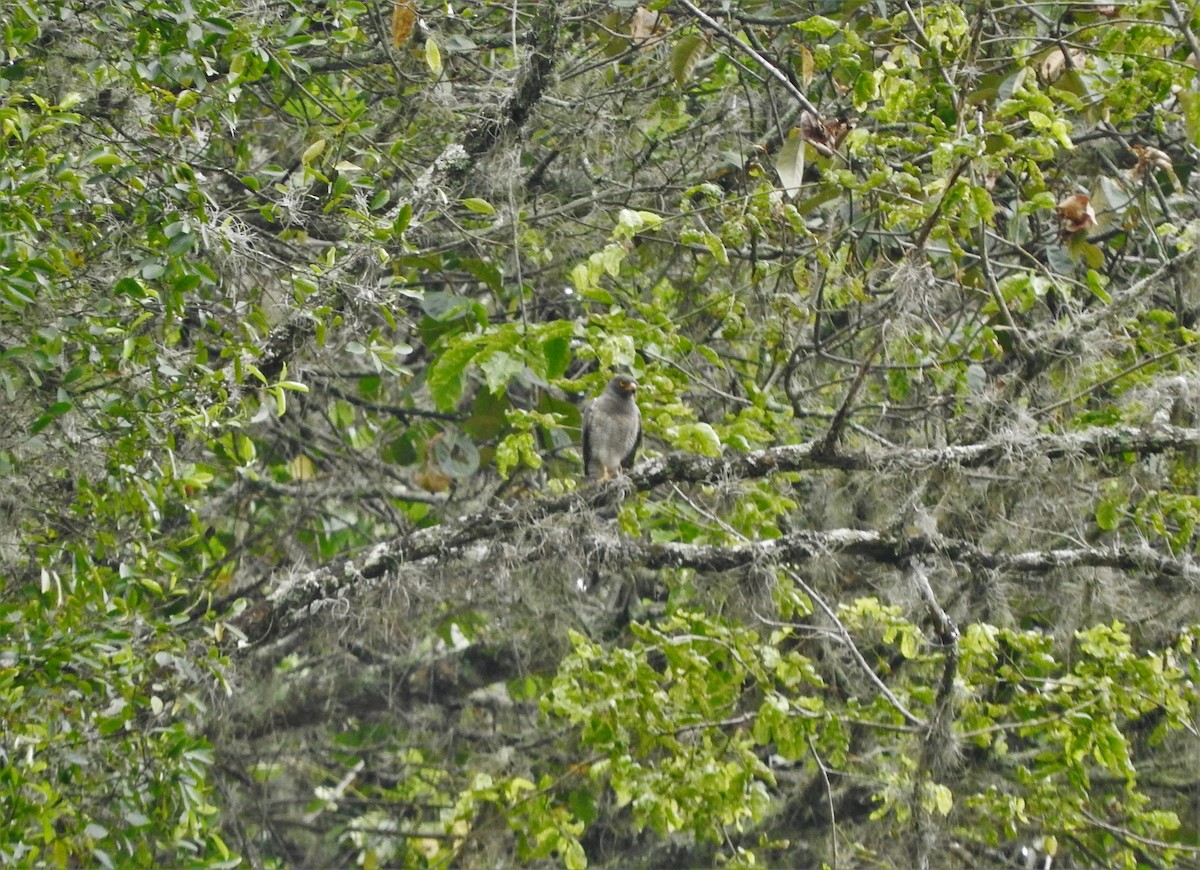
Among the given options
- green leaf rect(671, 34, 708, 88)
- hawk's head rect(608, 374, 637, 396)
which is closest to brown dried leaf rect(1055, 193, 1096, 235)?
green leaf rect(671, 34, 708, 88)

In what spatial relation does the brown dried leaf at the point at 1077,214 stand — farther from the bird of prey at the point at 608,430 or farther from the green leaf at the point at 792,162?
the bird of prey at the point at 608,430

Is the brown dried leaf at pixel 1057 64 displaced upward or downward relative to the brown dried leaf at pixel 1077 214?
upward

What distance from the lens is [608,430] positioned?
571cm

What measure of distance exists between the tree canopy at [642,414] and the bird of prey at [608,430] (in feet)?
0.83

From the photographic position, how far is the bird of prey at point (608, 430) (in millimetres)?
5707

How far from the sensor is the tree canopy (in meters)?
3.18

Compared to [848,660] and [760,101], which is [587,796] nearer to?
[848,660]

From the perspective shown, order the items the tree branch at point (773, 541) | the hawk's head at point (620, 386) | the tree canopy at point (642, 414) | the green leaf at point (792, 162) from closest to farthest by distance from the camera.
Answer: the tree canopy at point (642, 414) < the tree branch at point (773, 541) < the green leaf at point (792, 162) < the hawk's head at point (620, 386)

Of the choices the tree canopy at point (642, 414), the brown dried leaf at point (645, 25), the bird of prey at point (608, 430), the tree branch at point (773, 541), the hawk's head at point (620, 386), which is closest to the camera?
the tree canopy at point (642, 414)

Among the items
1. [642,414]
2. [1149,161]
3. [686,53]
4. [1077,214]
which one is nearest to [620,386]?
[642,414]

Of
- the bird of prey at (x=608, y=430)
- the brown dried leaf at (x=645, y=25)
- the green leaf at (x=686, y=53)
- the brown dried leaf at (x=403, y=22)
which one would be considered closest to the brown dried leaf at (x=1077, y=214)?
the green leaf at (x=686, y=53)

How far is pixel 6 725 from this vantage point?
3.03 metres

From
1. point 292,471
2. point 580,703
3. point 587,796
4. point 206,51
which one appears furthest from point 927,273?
point 292,471

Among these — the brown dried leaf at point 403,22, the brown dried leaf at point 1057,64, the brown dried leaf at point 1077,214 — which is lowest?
the brown dried leaf at point 1077,214
